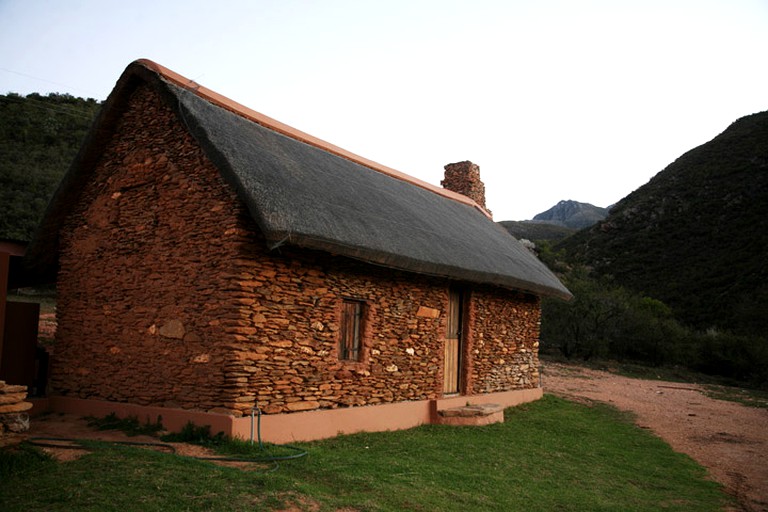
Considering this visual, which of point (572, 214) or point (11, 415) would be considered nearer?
point (11, 415)

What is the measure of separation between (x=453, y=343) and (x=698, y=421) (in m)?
6.17

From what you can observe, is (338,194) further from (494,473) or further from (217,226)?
(494,473)

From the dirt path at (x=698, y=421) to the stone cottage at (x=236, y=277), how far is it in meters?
4.39

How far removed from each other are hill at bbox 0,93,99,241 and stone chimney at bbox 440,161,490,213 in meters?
13.8

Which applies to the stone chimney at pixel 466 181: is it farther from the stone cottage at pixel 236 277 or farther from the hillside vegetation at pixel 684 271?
the hillside vegetation at pixel 684 271

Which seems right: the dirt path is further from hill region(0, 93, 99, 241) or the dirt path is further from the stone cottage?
hill region(0, 93, 99, 241)

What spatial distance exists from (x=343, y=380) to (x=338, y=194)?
2874 millimetres

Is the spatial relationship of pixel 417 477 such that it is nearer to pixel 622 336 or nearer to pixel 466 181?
pixel 466 181

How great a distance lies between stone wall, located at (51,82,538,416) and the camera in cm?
745

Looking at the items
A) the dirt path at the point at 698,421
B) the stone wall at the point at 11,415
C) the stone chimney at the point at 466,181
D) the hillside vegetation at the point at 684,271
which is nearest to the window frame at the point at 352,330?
the stone wall at the point at 11,415

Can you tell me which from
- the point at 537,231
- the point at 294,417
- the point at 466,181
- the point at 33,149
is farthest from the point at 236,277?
the point at 537,231

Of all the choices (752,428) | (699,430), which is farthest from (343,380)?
(752,428)

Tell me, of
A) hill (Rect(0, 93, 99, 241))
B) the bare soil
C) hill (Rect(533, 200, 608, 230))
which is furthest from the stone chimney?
hill (Rect(533, 200, 608, 230))

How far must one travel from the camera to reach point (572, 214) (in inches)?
4454
